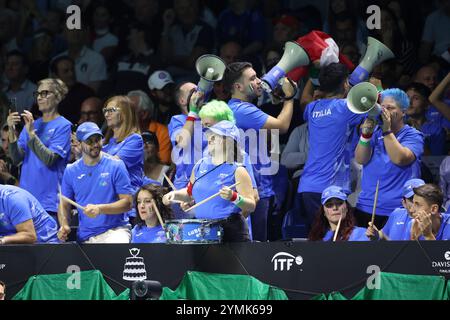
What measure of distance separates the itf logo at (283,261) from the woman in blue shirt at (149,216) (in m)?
1.27

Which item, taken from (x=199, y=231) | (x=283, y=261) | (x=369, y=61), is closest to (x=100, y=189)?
(x=199, y=231)

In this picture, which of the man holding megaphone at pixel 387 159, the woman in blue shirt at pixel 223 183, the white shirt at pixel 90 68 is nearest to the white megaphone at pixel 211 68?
the woman in blue shirt at pixel 223 183

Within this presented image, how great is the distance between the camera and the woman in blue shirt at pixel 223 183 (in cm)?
941

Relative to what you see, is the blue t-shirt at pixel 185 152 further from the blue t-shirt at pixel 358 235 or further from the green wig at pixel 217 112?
the blue t-shirt at pixel 358 235

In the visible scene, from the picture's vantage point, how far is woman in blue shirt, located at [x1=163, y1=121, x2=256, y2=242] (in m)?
9.41

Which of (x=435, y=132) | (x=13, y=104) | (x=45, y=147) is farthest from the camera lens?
(x=13, y=104)

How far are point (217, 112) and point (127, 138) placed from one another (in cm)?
153

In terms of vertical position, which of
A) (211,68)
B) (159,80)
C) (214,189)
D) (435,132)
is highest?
(211,68)

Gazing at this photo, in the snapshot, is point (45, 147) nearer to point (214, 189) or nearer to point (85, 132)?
point (85, 132)

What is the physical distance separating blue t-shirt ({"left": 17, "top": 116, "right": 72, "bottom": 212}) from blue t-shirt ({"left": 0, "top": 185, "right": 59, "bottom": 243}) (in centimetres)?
99

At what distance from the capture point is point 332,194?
397 inches

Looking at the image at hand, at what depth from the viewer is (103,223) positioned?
Answer: 1066cm

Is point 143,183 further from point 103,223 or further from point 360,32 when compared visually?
point 360,32
